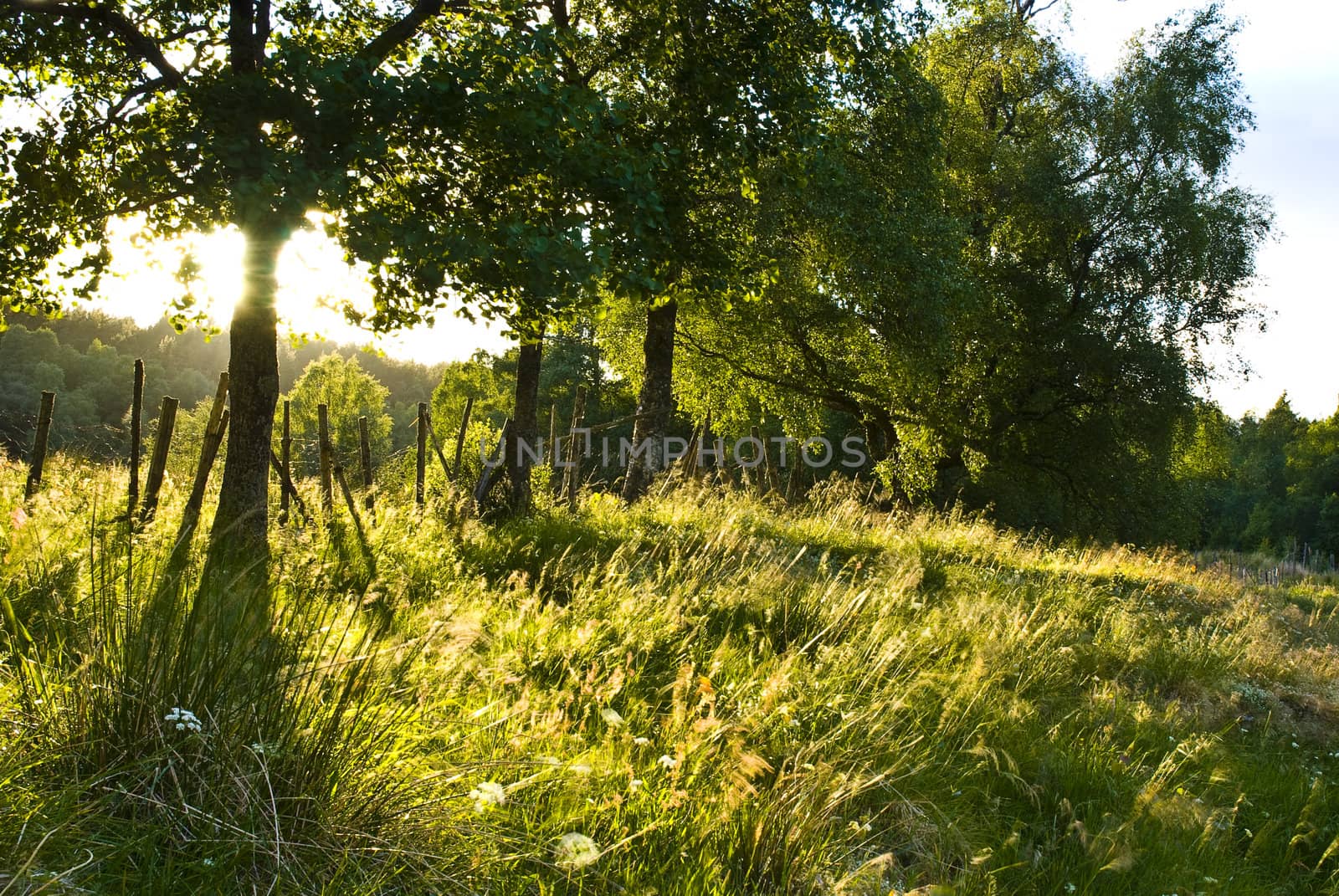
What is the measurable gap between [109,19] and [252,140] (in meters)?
2.60

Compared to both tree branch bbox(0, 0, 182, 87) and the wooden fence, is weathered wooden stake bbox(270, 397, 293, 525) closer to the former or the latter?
the wooden fence

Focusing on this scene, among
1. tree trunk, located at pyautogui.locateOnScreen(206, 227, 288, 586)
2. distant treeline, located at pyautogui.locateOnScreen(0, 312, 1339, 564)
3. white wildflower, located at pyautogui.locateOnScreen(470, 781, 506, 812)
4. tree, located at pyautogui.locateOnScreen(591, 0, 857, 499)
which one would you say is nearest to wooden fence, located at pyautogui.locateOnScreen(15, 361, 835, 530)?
tree trunk, located at pyautogui.locateOnScreen(206, 227, 288, 586)

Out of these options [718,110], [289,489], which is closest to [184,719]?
[718,110]

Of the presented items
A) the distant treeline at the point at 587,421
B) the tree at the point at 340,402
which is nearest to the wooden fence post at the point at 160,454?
the distant treeline at the point at 587,421

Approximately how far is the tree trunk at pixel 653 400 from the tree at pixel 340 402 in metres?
41.0

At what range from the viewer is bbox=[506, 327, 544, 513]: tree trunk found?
11219 millimetres

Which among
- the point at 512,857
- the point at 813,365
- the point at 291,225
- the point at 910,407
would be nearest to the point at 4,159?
the point at 291,225

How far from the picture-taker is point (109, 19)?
7250 millimetres

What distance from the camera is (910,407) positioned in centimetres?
1969

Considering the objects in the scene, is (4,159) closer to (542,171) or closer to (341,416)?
(542,171)

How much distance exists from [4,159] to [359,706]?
28.9 ft

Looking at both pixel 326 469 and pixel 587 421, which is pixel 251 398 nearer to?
pixel 326 469

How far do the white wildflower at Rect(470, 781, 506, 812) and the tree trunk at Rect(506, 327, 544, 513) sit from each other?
849 centimetres

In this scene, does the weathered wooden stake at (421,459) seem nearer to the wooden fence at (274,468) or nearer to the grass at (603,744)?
the wooden fence at (274,468)
